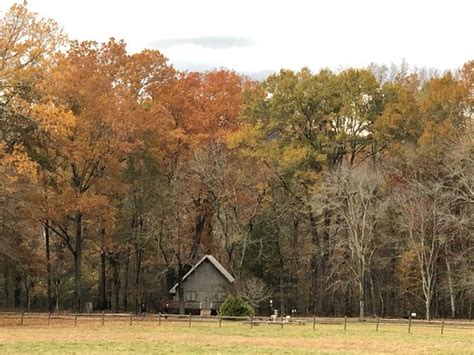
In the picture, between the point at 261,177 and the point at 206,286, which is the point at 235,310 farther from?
the point at 206,286

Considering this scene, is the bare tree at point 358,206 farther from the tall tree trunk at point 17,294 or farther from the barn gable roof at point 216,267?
the tall tree trunk at point 17,294

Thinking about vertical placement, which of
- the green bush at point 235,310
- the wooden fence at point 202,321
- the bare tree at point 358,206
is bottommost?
the wooden fence at point 202,321

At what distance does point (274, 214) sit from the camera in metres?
52.2

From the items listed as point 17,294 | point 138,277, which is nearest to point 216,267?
point 138,277

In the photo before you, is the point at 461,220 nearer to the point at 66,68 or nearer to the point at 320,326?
the point at 320,326

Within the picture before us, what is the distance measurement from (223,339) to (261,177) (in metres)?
21.6

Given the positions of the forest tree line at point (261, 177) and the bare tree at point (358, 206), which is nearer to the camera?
the forest tree line at point (261, 177)

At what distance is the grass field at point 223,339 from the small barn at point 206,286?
1382 centimetres

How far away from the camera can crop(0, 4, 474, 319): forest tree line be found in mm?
44875

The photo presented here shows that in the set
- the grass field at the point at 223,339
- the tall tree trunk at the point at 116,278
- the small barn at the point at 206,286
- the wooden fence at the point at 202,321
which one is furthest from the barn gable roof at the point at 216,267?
the grass field at the point at 223,339

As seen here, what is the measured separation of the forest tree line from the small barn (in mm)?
1095

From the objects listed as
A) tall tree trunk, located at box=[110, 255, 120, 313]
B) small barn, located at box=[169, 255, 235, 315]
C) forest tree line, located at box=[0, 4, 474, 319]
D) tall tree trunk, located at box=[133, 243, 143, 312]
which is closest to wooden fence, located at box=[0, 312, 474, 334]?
forest tree line, located at box=[0, 4, 474, 319]

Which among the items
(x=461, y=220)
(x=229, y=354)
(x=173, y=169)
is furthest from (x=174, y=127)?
(x=229, y=354)

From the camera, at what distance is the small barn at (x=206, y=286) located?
52938mm
